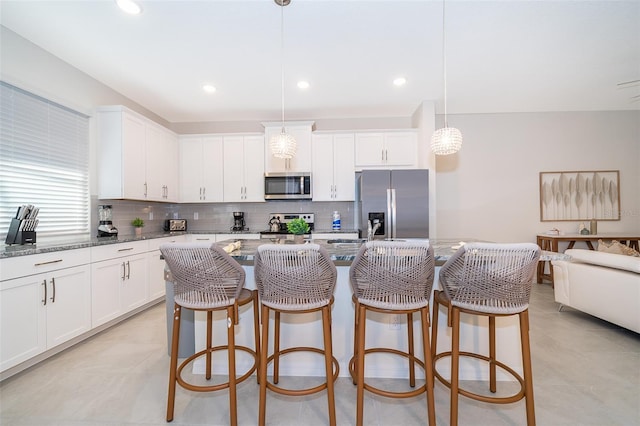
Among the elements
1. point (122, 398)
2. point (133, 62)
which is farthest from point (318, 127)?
point (122, 398)

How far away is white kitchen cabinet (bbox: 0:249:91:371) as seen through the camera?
1.84 metres

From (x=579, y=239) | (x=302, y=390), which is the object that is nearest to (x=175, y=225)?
(x=302, y=390)

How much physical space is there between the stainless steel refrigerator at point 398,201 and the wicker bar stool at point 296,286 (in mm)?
2300

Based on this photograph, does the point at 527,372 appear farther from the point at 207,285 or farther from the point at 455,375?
the point at 207,285

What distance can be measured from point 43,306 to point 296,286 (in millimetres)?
2165

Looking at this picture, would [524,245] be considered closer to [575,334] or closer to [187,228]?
[575,334]

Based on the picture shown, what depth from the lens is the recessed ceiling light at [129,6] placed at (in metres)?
1.97

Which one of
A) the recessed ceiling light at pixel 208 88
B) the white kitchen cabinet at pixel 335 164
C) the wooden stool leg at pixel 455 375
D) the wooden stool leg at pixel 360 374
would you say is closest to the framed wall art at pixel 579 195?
the white kitchen cabinet at pixel 335 164

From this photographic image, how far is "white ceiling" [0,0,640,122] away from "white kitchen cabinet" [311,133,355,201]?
54 centimetres

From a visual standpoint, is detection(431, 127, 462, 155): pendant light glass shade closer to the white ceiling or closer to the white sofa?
the white ceiling

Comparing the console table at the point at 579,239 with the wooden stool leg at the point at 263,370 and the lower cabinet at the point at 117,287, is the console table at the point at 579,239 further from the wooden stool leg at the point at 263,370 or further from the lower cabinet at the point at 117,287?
the lower cabinet at the point at 117,287

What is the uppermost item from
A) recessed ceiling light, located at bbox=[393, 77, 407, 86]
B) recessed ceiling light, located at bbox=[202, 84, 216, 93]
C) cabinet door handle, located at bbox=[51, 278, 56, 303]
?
recessed ceiling light, located at bbox=[202, 84, 216, 93]

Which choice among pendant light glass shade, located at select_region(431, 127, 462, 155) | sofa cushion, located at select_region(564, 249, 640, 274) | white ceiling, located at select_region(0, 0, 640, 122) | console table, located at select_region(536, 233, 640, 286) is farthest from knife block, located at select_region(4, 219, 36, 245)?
console table, located at select_region(536, 233, 640, 286)

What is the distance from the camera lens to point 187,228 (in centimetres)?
460
